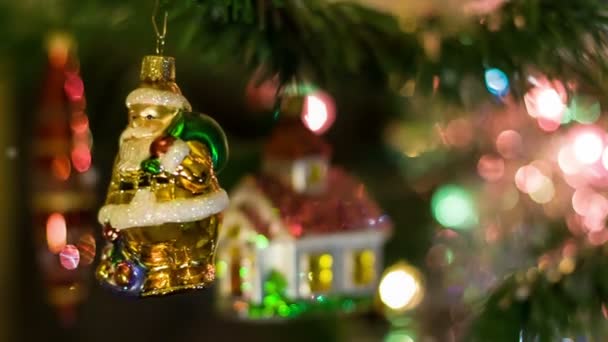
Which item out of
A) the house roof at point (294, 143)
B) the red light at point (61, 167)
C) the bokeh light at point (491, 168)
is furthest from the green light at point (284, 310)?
the bokeh light at point (491, 168)

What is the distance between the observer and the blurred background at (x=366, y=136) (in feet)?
1.49

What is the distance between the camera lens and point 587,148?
774mm

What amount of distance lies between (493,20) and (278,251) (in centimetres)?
21

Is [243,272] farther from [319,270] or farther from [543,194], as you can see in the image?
[543,194]

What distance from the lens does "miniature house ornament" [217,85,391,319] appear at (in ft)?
1.74

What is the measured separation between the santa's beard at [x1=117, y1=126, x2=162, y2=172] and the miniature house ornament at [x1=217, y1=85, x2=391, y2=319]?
0.48ft

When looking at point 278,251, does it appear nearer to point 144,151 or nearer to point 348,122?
point 144,151

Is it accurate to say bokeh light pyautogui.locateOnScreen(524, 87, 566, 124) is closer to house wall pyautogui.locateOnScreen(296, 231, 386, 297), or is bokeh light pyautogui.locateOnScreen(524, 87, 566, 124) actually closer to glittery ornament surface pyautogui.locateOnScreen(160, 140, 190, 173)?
house wall pyautogui.locateOnScreen(296, 231, 386, 297)

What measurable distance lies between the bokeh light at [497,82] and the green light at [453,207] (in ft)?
0.94

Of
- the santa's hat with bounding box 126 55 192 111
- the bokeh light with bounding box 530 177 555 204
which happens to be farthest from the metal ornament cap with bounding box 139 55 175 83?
the bokeh light with bounding box 530 177 555 204

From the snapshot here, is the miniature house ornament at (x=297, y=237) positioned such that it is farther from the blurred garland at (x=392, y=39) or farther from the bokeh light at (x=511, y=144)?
the bokeh light at (x=511, y=144)

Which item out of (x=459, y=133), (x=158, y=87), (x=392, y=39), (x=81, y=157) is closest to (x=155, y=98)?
(x=158, y=87)

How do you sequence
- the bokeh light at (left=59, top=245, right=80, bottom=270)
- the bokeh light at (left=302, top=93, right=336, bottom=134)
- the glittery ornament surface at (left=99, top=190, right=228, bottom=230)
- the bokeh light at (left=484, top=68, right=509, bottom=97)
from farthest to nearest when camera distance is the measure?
the bokeh light at (left=302, top=93, right=336, bottom=134) → the bokeh light at (left=59, top=245, right=80, bottom=270) → the bokeh light at (left=484, top=68, right=509, bottom=97) → the glittery ornament surface at (left=99, top=190, right=228, bottom=230)

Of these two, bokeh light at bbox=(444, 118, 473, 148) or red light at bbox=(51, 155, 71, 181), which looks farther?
bokeh light at bbox=(444, 118, 473, 148)
